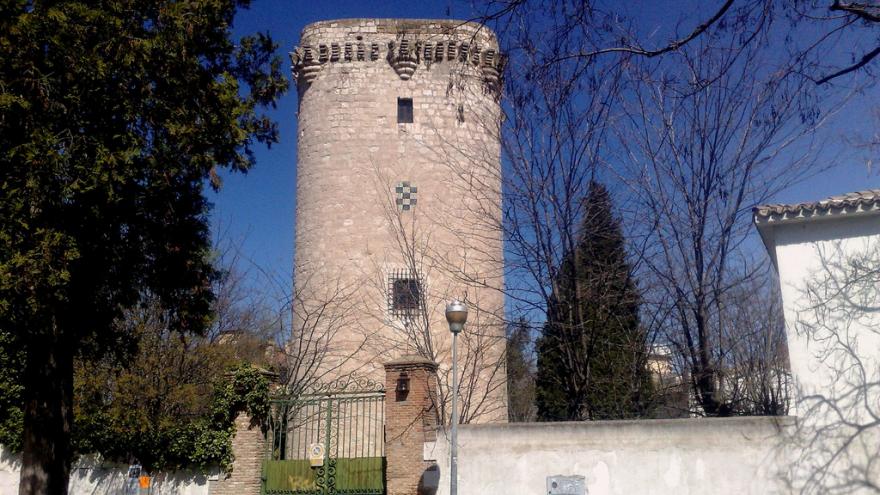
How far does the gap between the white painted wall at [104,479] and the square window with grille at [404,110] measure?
10120mm

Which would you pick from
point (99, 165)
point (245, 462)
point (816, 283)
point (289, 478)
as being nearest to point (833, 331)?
point (816, 283)

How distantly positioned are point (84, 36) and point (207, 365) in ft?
31.9

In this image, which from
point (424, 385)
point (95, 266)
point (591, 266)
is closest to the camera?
point (95, 266)

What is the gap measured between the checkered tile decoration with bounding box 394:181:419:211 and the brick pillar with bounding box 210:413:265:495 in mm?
7680

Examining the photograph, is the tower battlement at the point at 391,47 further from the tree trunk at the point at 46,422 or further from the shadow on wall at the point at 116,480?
the tree trunk at the point at 46,422

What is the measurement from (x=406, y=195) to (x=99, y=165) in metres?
9.63

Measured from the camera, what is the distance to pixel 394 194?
18250mm

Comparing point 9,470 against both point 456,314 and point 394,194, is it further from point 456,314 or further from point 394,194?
point 394,194

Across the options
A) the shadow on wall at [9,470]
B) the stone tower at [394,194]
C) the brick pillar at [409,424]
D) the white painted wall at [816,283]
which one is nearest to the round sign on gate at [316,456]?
the brick pillar at [409,424]

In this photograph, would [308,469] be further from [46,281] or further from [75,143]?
[75,143]

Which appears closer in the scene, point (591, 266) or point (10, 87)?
point (10, 87)

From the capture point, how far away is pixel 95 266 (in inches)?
400

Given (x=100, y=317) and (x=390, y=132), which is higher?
(x=390, y=132)

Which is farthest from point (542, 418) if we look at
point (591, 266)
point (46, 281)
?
point (46, 281)
